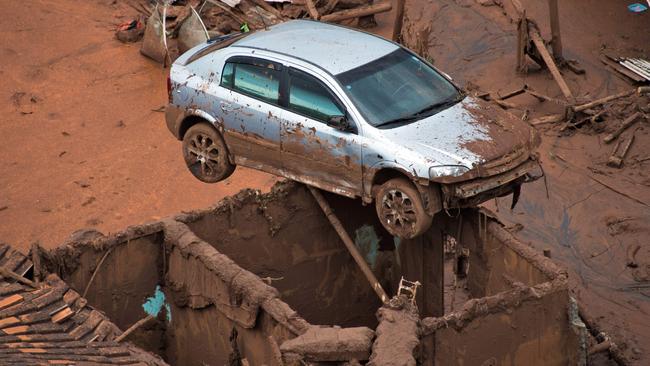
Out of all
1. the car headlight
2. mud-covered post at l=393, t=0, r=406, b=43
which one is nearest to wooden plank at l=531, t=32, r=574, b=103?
mud-covered post at l=393, t=0, r=406, b=43

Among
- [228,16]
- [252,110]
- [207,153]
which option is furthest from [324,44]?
[228,16]

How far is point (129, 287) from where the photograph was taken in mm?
15719

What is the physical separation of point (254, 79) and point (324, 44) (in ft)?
2.96

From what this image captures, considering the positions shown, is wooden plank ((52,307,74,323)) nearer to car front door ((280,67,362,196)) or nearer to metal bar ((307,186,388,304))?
car front door ((280,67,362,196))

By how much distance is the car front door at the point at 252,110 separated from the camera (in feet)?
53.4

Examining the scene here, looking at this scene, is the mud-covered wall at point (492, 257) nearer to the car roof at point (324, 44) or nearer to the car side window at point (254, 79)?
the car roof at point (324, 44)

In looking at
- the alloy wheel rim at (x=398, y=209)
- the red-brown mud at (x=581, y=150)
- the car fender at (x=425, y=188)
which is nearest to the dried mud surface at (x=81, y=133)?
the red-brown mud at (x=581, y=150)

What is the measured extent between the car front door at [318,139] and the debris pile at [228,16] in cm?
908

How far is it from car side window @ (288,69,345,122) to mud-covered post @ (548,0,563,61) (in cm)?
780

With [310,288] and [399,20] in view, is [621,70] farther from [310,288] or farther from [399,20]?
[310,288]

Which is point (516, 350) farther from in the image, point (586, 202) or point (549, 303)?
point (586, 202)

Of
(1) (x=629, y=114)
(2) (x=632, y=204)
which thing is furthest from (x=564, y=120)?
(2) (x=632, y=204)

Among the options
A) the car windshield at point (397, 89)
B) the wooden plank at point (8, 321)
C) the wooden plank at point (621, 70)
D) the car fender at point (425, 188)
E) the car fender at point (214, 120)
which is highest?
the car windshield at point (397, 89)

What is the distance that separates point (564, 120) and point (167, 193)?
617 centimetres
